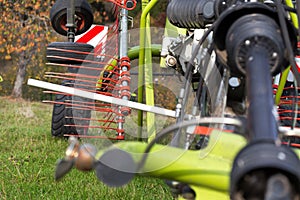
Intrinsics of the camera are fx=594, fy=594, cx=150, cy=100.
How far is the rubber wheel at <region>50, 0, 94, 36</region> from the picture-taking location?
3.86 metres

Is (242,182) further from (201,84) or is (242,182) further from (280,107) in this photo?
(280,107)

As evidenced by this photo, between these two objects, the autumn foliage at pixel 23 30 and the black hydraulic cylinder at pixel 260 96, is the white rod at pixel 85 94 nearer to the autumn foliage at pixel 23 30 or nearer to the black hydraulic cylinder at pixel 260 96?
the black hydraulic cylinder at pixel 260 96

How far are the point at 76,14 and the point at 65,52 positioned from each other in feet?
1.56

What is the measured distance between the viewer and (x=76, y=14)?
394cm

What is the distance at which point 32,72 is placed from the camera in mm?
13328

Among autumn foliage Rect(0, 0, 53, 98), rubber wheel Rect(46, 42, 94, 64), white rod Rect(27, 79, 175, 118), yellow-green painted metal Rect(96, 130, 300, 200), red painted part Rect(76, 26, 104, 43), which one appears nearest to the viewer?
A: yellow-green painted metal Rect(96, 130, 300, 200)

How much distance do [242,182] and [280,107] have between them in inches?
97.3

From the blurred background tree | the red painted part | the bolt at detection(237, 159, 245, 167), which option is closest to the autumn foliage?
the blurred background tree

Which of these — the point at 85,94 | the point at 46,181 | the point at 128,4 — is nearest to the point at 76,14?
the point at 128,4

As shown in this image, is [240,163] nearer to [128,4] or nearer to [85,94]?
[85,94]

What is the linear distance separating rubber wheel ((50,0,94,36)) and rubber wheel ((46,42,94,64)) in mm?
346

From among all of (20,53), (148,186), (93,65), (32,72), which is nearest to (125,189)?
(148,186)

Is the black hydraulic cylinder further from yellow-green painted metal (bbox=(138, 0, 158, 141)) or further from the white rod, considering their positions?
yellow-green painted metal (bbox=(138, 0, 158, 141))

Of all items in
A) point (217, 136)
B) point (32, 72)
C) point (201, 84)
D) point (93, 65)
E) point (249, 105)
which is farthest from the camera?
point (32, 72)
